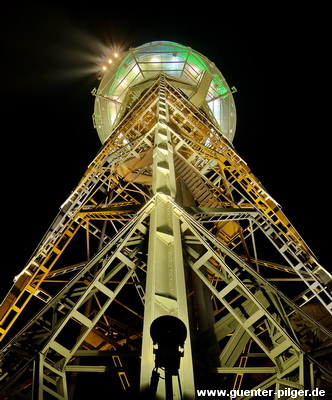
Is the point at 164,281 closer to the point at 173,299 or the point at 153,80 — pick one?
the point at 173,299

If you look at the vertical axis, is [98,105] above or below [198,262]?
above

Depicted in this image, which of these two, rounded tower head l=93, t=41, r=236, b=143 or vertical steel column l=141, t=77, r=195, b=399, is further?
rounded tower head l=93, t=41, r=236, b=143

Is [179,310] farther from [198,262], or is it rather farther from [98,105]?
[98,105]

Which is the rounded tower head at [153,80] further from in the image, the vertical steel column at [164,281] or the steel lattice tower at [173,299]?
the vertical steel column at [164,281]

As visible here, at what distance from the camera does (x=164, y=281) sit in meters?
3.25

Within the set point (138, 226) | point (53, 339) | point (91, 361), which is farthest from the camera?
point (91, 361)

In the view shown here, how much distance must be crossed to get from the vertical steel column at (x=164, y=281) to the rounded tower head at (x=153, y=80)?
11.1 m

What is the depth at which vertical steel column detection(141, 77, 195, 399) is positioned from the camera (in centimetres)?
246

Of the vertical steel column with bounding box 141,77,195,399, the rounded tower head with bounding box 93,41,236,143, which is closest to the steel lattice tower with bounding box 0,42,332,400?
the vertical steel column with bounding box 141,77,195,399

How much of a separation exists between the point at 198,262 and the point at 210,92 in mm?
14537

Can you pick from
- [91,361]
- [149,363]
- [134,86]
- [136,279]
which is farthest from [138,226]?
[134,86]

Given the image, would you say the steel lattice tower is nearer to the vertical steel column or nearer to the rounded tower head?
Result: the vertical steel column

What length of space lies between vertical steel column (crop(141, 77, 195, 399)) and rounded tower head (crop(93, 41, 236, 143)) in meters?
11.1

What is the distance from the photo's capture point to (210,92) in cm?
1688
